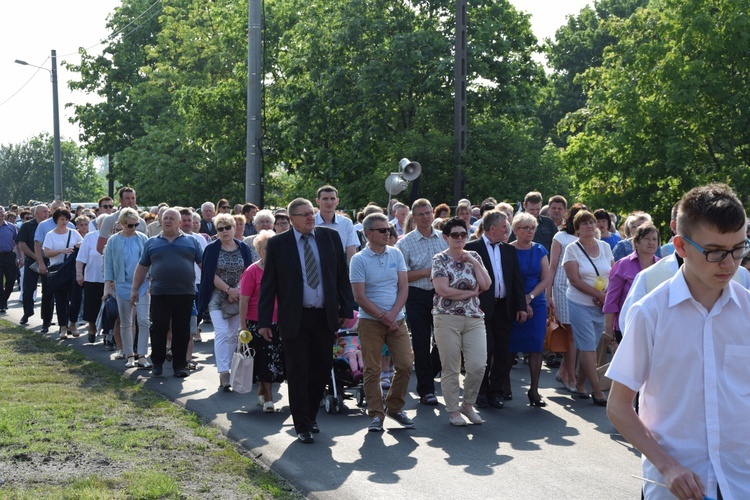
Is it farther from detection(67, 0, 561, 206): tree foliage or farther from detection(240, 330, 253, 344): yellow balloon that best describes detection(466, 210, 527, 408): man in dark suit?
detection(67, 0, 561, 206): tree foliage

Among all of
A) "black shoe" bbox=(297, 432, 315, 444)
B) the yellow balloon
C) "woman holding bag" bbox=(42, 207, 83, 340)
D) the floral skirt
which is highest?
"woman holding bag" bbox=(42, 207, 83, 340)

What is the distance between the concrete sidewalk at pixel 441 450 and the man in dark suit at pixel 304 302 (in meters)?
0.40

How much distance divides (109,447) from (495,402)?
12.2 feet

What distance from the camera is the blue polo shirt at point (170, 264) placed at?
38.8 feet

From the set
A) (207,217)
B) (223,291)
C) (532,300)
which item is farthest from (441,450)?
(207,217)

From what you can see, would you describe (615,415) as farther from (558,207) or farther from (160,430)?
(558,207)

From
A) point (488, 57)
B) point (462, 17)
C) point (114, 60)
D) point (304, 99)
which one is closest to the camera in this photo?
point (462, 17)

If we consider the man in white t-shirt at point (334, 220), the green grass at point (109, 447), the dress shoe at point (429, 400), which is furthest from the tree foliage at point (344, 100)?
the green grass at point (109, 447)

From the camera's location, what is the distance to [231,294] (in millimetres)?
11148

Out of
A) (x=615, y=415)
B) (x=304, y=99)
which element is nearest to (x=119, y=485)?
(x=615, y=415)

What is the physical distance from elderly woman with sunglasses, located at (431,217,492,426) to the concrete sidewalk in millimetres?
301

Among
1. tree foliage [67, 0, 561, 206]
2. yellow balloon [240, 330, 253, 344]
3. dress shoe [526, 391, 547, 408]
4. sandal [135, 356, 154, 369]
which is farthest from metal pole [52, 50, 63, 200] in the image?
dress shoe [526, 391, 547, 408]

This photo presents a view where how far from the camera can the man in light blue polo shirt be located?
905cm

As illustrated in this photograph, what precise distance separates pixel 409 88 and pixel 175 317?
22.2 meters
